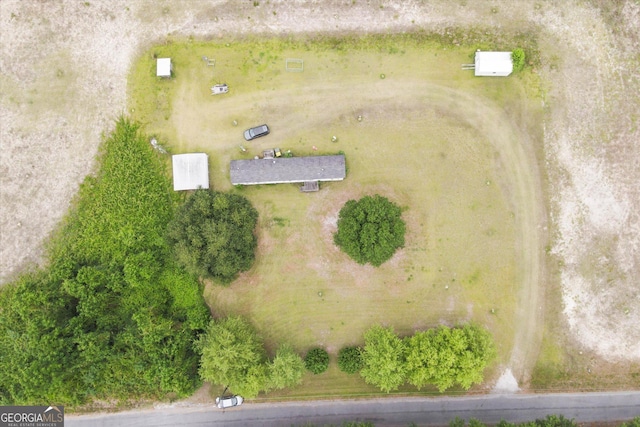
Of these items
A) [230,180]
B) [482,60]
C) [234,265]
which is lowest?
[234,265]

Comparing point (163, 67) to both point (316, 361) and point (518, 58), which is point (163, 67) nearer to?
point (316, 361)

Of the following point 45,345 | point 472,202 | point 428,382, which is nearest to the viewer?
point 45,345

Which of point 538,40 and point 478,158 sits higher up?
point 538,40

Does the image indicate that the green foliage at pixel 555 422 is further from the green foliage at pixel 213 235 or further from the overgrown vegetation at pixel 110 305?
the overgrown vegetation at pixel 110 305

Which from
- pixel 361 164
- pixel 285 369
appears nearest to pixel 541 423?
pixel 285 369

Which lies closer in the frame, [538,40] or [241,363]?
[241,363]

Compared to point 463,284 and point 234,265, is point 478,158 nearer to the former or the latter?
point 463,284

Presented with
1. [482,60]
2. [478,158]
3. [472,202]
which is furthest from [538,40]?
[472,202]
